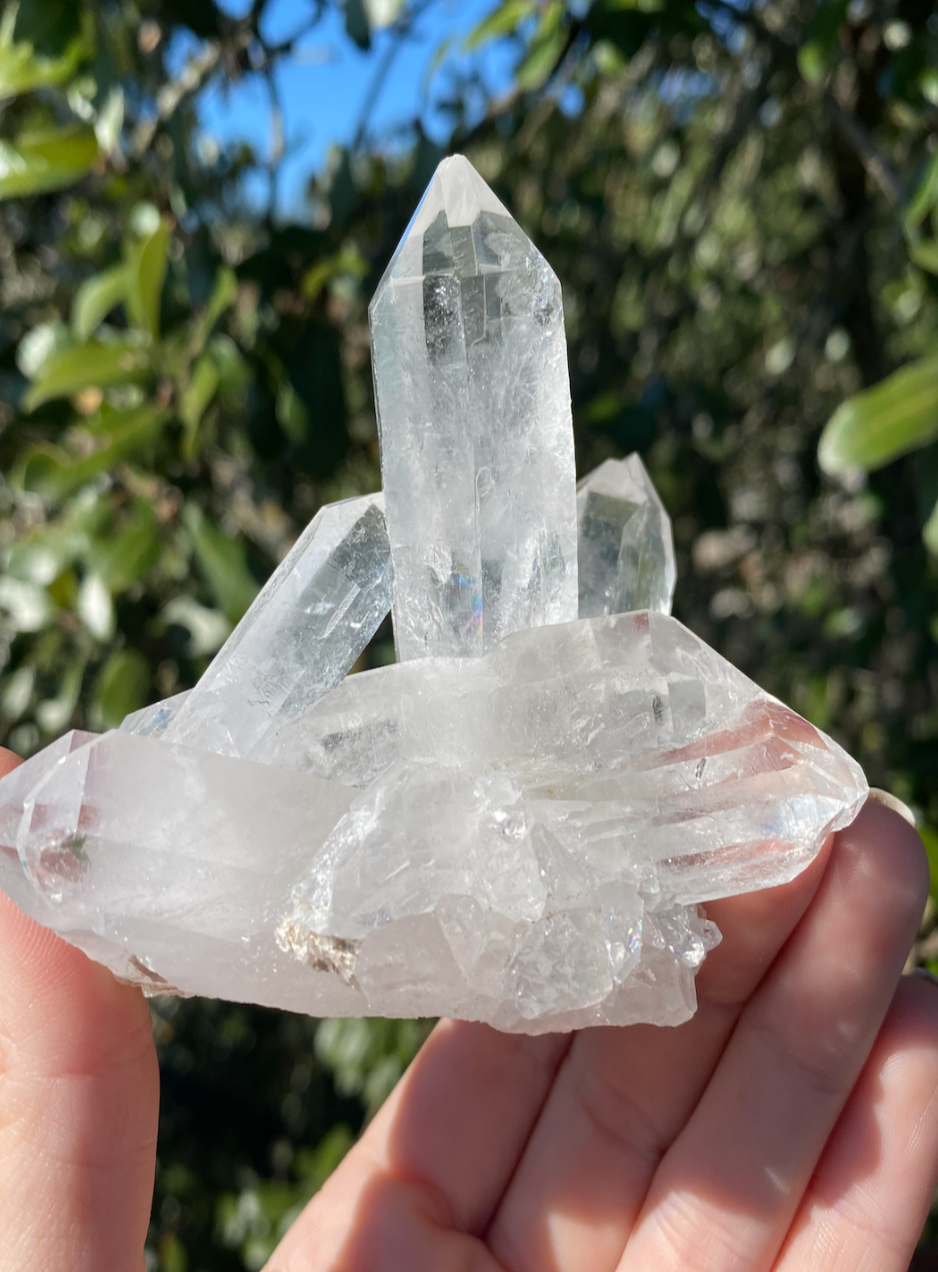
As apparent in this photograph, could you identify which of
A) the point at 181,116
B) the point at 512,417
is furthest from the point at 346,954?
the point at 181,116

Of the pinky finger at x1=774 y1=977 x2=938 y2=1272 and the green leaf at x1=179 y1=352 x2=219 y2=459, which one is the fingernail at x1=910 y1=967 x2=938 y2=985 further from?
the green leaf at x1=179 y1=352 x2=219 y2=459

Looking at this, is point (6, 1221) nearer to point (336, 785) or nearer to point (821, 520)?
point (336, 785)

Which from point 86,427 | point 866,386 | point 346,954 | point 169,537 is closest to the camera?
point 346,954

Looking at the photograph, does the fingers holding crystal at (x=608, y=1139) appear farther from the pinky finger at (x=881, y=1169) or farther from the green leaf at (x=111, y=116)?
the green leaf at (x=111, y=116)

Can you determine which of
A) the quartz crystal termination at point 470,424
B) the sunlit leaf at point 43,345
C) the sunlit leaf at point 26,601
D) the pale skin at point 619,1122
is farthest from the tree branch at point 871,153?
the sunlit leaf at point 26,601

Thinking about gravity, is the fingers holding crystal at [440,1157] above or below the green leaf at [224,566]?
below

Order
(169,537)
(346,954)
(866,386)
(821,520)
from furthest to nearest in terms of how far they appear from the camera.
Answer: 1. (821,520)
2. (866,386)
3. (169,537)
4. (346,954)

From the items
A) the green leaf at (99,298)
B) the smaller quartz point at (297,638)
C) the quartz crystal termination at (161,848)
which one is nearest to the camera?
the quartz crystal termination at (161,848)
